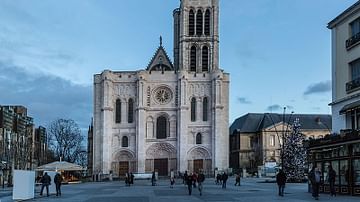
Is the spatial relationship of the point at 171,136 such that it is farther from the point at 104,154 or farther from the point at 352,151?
the point at 352,151

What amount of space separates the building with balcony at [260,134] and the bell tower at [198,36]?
943 inches

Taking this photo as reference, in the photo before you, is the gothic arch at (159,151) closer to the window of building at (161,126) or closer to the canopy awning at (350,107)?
the window of building at (161,126)

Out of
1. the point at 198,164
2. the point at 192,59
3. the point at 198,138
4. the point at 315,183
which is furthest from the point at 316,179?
the point at 192,59

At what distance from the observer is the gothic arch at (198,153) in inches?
4139

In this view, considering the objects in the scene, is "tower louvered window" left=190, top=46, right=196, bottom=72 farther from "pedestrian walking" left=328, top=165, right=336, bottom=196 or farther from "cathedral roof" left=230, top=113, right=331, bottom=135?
"pedestrian walking" left=328, top=165, right=336, bottom=196

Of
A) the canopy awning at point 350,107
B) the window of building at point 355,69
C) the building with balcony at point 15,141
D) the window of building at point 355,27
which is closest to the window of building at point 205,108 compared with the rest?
the building with balcony at point 15,141

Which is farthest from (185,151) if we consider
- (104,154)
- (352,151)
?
(352,151)

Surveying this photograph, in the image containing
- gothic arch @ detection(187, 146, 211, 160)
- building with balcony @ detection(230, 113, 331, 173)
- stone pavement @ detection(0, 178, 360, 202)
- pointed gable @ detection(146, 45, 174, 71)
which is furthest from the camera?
building with balcony @ detection(230, 113, 331, 173)

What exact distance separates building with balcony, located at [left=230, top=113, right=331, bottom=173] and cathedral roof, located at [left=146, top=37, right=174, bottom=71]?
2471cm

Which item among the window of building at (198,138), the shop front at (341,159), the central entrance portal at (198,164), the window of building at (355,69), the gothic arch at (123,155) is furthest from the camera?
the gothic arch at (123,155)

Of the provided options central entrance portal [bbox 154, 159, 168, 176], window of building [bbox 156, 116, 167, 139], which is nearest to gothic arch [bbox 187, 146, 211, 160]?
central entrance portal [bbox 154, 159, 168, 176]

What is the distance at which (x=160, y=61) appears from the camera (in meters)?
119

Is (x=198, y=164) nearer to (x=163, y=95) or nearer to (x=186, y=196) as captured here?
(x=163, y=95)

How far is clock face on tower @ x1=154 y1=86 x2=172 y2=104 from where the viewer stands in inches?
4247
